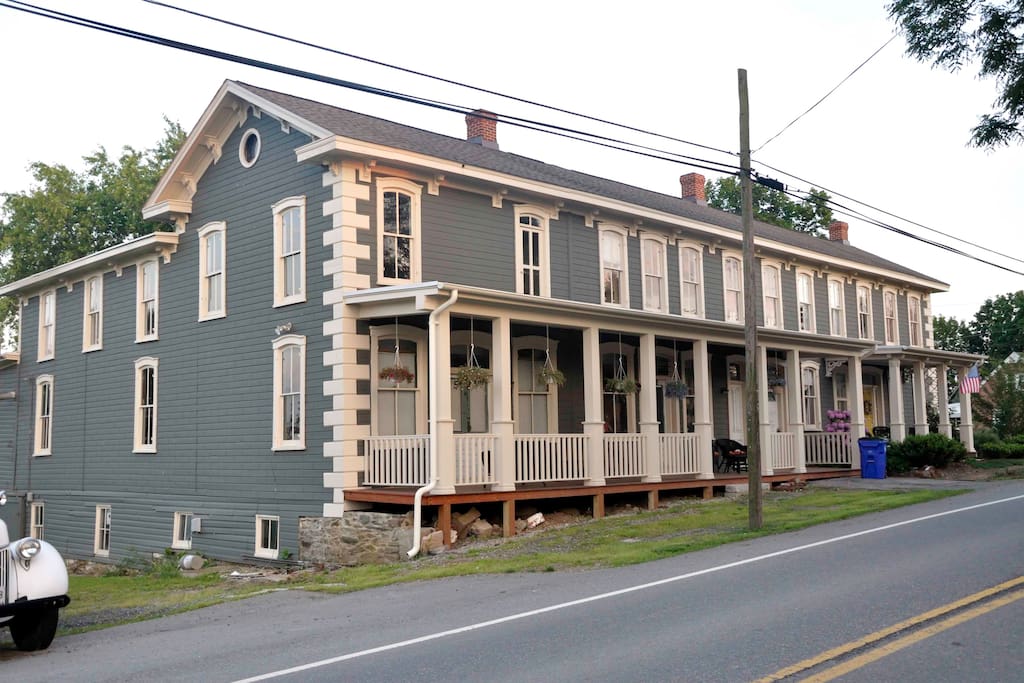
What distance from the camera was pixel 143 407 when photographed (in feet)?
78.2

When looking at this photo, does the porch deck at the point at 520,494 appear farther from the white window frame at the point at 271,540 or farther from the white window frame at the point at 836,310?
the white window frame at the point at 836,310

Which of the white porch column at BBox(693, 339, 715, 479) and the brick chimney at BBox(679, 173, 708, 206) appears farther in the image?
the brick chimney at BBox(679, 173, 708, 206)

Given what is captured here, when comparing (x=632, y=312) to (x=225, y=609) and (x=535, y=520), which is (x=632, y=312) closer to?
(x=535, y=520)

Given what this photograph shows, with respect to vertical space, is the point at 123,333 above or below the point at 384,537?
above

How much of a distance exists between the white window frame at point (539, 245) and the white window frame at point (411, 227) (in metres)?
2.58

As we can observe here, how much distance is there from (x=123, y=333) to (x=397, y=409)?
931 cm

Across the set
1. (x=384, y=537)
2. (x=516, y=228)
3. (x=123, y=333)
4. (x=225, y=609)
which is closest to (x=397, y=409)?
(x=384, y=537)

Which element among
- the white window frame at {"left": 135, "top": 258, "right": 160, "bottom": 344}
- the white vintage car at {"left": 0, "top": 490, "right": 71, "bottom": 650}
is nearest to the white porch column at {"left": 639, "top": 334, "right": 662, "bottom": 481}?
the white window frame at {"left": 135, "top": 258, "right": 160, "bottom": 344}

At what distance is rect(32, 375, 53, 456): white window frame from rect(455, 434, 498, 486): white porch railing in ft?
49.9

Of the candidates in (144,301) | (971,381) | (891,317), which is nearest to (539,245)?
(144,301)

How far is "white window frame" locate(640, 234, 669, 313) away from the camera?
24328 millimetres

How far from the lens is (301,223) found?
63.7ft

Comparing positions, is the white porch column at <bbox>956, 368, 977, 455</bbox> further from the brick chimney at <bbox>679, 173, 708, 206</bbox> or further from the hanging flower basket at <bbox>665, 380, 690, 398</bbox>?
the hanging flower basket at <bbox>665, 380, 690, 398</bbox>

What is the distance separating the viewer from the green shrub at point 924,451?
26531 millimetres
